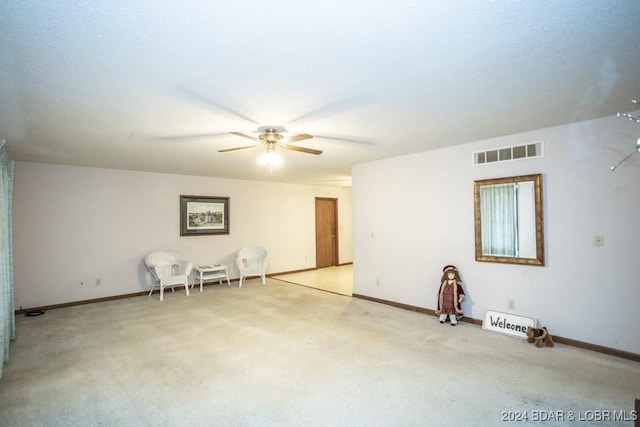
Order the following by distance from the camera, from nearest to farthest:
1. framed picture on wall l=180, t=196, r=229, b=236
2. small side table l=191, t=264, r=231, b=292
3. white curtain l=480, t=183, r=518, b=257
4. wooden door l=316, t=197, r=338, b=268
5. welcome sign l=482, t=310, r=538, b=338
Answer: welcome sign l=482, t=310, r=538, b=338 < white curtain l=480, t=183, r=518, b=257 < small side table l=191, t=264, r=231, b=292 < framed picture on wall l=180, t=196, r=229, b=236 < wooden door l=316, t=197, r=338, b=268

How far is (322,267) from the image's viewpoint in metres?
8.99

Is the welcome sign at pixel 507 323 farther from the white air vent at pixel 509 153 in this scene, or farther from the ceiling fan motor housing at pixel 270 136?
the ceiling fan motor housing at pixel 270 136

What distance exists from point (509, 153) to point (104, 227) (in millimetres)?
6428

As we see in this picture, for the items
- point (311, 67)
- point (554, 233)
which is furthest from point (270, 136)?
point (554, 233)

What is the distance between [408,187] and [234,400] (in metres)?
3.66

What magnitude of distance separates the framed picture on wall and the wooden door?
2679 mm

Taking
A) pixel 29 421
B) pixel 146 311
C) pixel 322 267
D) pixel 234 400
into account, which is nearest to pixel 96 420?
pixel 29 421

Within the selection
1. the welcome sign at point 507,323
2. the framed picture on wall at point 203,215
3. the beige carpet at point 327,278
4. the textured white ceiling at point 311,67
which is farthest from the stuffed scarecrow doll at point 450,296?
the framed picture on wall at point 203,215

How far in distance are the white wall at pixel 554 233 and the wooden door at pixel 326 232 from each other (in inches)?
153

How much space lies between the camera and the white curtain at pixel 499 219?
3.85 metres

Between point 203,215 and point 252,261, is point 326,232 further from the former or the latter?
point 203,215

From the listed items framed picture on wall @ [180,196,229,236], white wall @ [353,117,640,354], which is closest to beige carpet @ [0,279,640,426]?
white wall @ [353,117,640,354]

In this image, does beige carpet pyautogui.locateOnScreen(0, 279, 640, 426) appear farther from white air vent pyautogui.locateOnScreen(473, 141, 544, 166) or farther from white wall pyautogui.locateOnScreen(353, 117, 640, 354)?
white air vent pyautogui.locateOnScreen(473, 141, 544, 166)

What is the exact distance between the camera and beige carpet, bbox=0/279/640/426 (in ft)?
7.58
